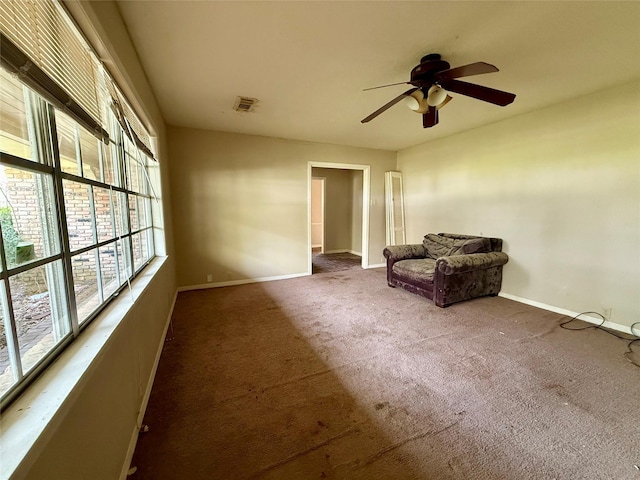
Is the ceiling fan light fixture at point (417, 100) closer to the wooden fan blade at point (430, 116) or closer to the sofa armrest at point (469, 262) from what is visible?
the wooden fan blade at point (430, 116)

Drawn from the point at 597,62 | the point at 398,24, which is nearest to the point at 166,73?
the point at 398,24

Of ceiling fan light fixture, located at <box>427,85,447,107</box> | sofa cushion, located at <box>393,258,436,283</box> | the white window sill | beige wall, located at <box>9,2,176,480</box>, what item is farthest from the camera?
sofa cushion, located at <box>393,258,436,283</box>

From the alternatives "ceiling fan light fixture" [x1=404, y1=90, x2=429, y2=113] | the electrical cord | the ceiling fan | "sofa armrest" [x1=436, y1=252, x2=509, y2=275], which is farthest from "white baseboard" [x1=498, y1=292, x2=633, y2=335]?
"ceiling fan light fixture" [x1=404, y1=90, x2=429, y2=113]

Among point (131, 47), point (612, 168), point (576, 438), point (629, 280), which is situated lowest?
point (576, 438)

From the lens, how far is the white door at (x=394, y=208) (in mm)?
5199

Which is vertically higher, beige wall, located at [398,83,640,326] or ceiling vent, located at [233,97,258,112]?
ceiling vent, located at [233,97,258,112]

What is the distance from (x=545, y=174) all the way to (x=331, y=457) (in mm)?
3791

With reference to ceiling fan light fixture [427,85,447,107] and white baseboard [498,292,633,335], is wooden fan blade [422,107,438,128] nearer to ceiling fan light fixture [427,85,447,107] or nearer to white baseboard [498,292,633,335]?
ceiling fan light fixture [427,85,447,107]

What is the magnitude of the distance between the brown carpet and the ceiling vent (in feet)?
8.00

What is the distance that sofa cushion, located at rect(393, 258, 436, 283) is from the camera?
131 inches

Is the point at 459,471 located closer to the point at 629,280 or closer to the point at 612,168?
the point at 629,280

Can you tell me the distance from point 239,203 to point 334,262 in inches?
105

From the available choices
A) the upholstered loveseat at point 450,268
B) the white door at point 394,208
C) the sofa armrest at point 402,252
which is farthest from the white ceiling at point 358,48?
the white door at point 394,208

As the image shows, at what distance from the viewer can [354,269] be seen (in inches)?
205
